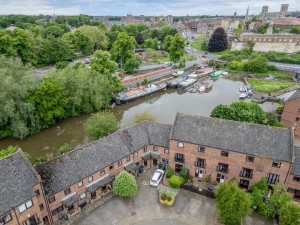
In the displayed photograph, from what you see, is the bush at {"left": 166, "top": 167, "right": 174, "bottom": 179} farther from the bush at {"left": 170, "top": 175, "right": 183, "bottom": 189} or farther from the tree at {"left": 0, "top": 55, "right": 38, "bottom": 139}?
the tree at {"left": 0, "top": 55, "right": 38, "bottom": 139}

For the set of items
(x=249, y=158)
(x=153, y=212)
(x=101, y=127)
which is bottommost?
(x=153, y=212)

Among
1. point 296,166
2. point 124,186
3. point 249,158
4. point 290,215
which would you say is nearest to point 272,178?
point 296,166

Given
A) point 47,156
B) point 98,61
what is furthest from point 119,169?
point 98,61

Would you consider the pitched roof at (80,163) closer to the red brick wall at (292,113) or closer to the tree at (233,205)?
the tree at (233,205)

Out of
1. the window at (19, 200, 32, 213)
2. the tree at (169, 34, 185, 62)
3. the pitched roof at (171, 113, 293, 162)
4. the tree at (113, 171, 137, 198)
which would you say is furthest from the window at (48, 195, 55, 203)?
the tree at (169, 34, 185, 62)

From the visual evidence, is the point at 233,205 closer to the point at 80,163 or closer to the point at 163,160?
the point at 163,160
